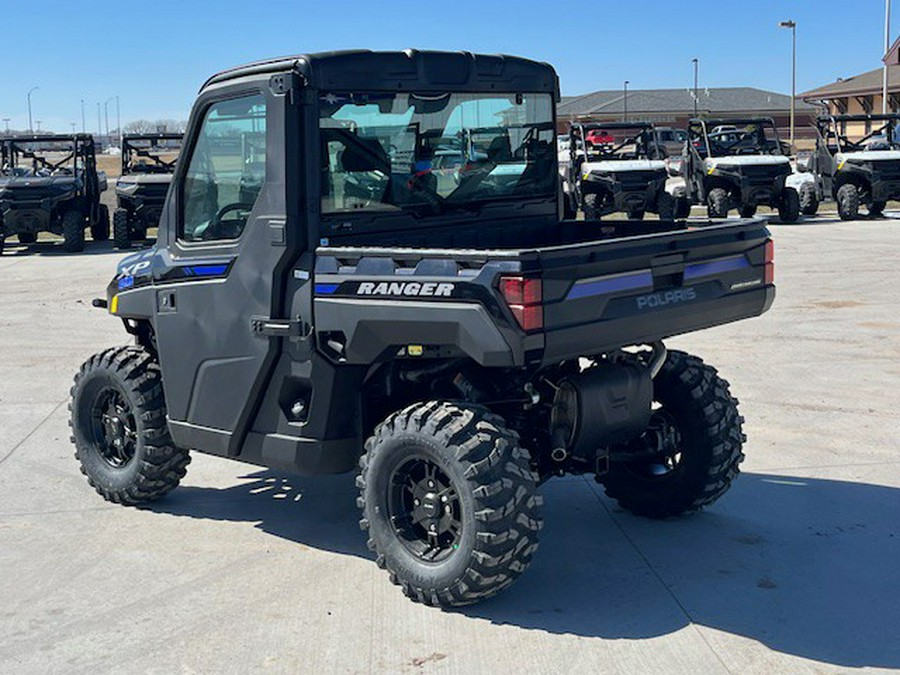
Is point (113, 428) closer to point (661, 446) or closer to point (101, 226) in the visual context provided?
point (661, 446)

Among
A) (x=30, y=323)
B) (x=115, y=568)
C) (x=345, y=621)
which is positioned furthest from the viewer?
(x=30, y=323)

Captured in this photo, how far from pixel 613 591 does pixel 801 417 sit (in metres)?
3.28

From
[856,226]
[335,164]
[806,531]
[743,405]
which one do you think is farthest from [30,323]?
[856,226]

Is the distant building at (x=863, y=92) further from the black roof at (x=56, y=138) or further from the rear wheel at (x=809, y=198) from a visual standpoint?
the black roof at (x=56, y=138)

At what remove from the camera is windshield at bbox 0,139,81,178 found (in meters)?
20.9

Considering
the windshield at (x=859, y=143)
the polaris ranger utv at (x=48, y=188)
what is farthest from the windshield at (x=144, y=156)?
the windshield at (x=859, y=143)

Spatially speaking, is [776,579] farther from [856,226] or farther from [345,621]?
[856,226]

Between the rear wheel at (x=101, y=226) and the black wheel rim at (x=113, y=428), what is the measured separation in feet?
57.0

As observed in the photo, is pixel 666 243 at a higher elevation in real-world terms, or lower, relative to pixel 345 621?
higher

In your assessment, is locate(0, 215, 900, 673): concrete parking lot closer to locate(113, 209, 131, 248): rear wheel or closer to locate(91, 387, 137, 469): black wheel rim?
locate(91, 387, 137, 469): black wheel rim

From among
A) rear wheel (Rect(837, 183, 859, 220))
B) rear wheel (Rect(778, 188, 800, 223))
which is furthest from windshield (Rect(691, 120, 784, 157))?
rear wheel (Rect(837, 183, 859, 220))

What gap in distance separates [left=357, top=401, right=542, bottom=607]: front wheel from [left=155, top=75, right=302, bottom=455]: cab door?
2.46 ft

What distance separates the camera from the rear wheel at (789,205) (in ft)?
75.3

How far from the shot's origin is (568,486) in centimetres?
645
